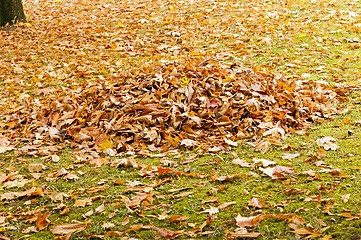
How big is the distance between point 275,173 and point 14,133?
327cm

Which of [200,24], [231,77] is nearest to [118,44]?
[200,24]

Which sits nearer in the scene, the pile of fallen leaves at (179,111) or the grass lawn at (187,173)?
the grass lawn at (187,173)

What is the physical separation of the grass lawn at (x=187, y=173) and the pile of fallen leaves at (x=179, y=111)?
0.17 m

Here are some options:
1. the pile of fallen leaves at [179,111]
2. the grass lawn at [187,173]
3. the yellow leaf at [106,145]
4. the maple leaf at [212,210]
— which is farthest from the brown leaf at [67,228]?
the yellow leaf at [106,145]

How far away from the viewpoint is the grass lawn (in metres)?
2.56

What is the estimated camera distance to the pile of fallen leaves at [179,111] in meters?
4.09

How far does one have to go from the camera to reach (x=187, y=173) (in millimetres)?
3369

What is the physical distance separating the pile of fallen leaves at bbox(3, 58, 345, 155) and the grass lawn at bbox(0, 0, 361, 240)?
17 centimetres

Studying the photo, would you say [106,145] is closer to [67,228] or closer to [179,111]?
[179,111]


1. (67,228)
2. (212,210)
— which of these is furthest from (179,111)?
(67,228)

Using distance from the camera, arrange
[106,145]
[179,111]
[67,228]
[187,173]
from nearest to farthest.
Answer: [67,228] → [187,173] → [106,145] → [179,111]

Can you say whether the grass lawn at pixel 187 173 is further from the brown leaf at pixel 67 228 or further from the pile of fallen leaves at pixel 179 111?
the pile of fallen leaves at pixel 179 111

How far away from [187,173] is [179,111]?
3.93ft

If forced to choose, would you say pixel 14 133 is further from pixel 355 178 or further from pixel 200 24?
pixel 200 24
